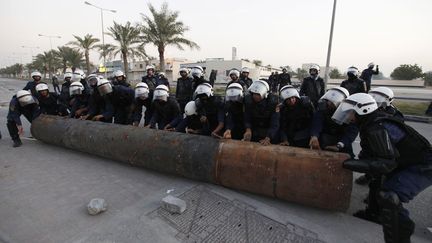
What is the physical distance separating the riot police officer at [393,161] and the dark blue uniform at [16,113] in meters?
6.39

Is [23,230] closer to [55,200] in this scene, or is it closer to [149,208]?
[55,200]

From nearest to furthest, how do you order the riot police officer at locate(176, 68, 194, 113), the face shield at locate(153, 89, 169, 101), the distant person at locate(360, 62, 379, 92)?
the face shield at locate(153, 89, 169, 101) → the riot police officer at locate(176, 68, 194, 113) → the distant person at locate(360, 62, 379, 92)

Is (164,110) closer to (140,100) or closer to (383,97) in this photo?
(140,100)

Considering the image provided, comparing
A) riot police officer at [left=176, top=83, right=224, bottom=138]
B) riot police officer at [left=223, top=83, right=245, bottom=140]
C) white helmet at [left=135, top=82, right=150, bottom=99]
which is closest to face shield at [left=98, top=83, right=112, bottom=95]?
white helmet at [left=135, top=82, right=150, bottom=99]

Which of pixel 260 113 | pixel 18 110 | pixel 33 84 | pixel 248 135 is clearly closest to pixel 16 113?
pixel 18 110

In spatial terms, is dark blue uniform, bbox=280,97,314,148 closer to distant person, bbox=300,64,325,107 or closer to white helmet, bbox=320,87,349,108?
white helmet, bbox=320,87,349,108

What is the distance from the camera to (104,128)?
4.50m

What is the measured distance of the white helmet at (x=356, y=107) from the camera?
2473mm

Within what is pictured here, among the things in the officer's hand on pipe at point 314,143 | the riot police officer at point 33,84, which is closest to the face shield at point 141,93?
the officer's hand on pipe at point 314,143

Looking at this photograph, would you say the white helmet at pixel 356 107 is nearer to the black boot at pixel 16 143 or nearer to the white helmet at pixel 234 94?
the white helmet at pixel 234 94

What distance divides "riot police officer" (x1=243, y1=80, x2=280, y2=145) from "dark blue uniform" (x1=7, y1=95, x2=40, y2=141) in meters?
5.01

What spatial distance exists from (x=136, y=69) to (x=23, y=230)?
6903 cm

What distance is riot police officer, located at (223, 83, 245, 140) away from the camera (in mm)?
3924

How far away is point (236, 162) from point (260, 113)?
1042mm
